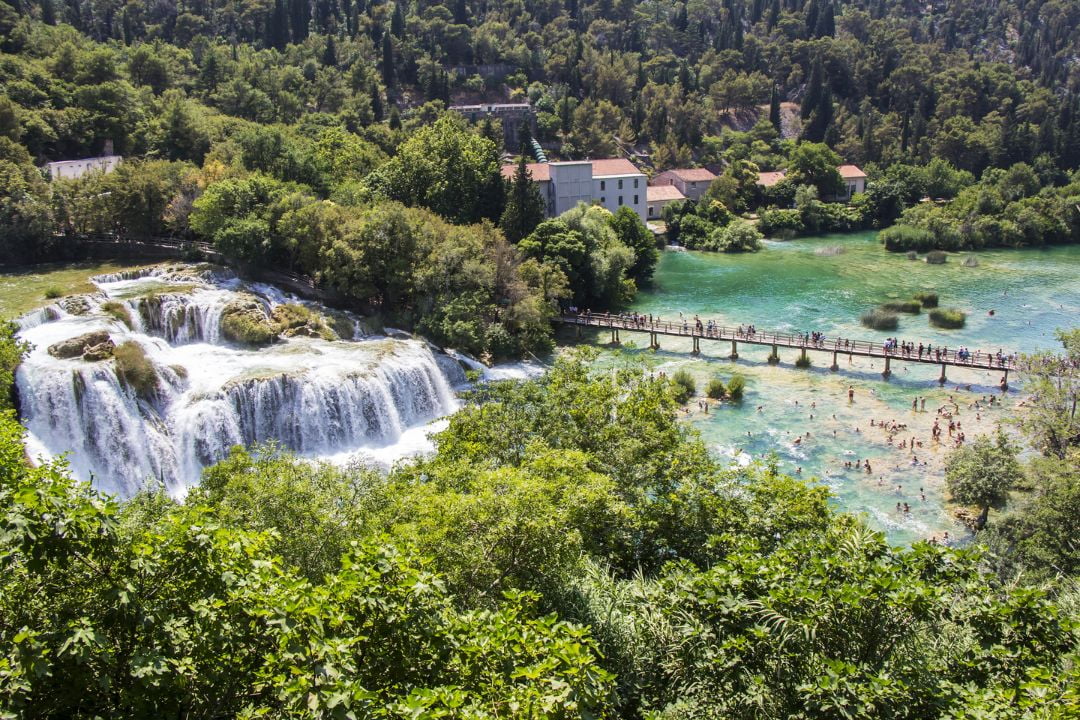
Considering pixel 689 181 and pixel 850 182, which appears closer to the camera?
pixel 689 181

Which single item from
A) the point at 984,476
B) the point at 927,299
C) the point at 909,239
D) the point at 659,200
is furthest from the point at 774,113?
the point at 984,476

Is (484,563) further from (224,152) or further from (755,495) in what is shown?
(224,152)

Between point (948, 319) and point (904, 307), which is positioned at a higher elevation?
point (904, 307)

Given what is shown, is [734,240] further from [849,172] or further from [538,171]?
[849,172]

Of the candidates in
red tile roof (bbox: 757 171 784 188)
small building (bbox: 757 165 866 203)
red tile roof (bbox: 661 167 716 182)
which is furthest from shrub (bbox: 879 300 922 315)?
small building (bbox: 757 165 866 203)

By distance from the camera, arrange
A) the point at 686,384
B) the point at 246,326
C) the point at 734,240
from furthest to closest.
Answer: the point at 734,240 → the point at 686,384 → the point at 246,326

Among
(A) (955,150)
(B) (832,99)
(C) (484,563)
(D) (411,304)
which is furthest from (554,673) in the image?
(B) (832,99)

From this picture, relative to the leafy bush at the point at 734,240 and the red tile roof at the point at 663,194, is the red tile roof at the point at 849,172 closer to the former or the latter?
the red tile roof at the point at 663,194

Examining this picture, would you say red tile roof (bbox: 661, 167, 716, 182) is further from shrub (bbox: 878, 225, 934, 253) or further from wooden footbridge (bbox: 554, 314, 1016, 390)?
wooden footbridge (bbox: 554, 314, 1016, 390)
